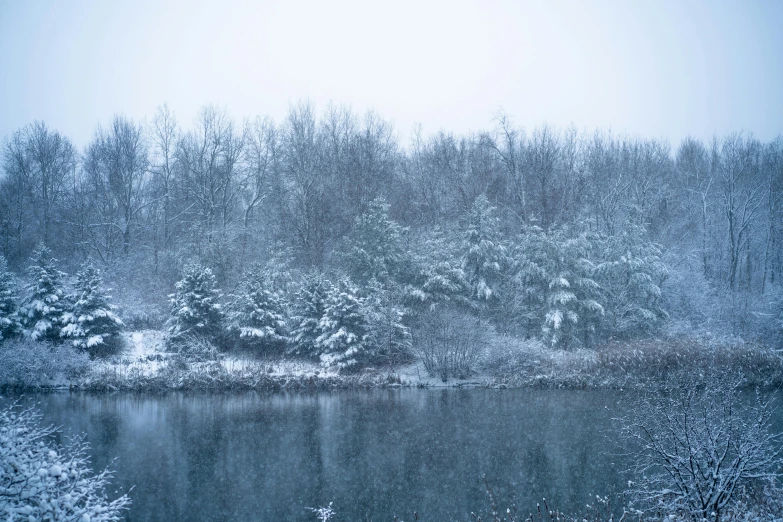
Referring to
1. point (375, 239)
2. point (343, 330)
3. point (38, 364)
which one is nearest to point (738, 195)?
point (375, 239)

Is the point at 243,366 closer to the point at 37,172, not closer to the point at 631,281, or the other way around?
the point at 631,281

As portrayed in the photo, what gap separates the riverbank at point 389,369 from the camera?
2114 centimetres

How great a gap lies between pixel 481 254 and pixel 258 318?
11.7 m

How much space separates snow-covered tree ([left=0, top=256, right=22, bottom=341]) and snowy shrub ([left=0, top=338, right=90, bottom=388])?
894 millimetres

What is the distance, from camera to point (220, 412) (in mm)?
18000

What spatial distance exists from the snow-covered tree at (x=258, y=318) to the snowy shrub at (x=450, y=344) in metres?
6.65

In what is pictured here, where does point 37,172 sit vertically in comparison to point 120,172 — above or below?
above

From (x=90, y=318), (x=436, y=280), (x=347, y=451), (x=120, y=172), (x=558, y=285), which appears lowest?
(x=347, y=451)

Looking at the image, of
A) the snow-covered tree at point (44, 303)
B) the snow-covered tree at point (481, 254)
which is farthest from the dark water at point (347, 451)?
the snow-covered tree at point (481, 254)

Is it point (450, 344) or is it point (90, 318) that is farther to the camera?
point (450, 344)

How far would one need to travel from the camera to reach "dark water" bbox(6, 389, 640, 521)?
999 centimetres

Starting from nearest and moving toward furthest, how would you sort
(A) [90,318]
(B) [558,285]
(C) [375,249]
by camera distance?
(A) [90,318] → (B) [558,285] → (C) [375,249]

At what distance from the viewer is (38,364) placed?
21.0m

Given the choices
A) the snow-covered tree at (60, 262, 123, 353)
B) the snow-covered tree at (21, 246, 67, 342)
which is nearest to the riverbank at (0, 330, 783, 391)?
the snow-covered tree at (60, 262, 123, 353)
